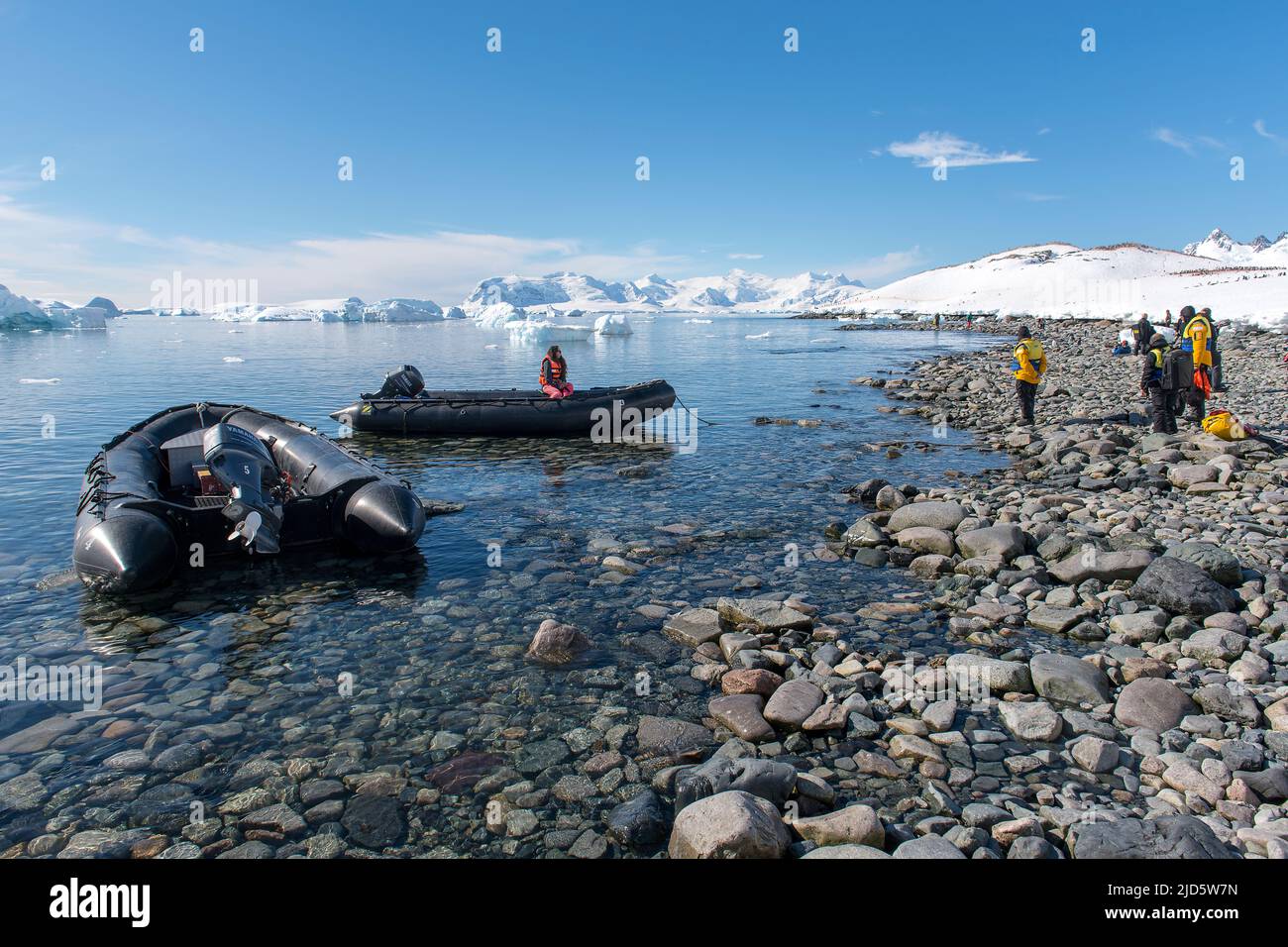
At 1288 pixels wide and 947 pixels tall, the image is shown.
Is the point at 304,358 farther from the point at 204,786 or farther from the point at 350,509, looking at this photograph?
the point at 204,786

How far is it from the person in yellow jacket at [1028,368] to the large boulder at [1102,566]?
9.25 meters

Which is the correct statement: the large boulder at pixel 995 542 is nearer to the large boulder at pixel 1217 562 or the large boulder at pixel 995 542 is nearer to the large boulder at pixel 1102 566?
the large boulder at pixel 1102 566

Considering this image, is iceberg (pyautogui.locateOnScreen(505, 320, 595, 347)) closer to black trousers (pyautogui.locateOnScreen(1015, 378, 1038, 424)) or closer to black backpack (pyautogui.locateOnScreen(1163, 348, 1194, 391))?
black trousers (pyautogui.locateOnScreen(1015, 378, 1038, 424))

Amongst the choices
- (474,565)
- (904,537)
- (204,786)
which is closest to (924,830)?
(204,786)

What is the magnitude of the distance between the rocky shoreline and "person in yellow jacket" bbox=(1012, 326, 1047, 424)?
21.3 ft

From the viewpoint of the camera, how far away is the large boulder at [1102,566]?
22.6ft

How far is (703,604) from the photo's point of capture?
754cm

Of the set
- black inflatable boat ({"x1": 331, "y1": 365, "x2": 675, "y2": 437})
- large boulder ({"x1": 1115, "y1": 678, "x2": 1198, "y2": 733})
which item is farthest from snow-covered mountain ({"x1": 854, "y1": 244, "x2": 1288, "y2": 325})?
large boulder ({"x1": 1115, "y1": 678, "x2": 1198, "y2": 733})

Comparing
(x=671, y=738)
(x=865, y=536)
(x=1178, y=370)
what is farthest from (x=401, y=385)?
(x=1178, y=370)

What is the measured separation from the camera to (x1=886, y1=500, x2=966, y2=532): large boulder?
29.8 ft

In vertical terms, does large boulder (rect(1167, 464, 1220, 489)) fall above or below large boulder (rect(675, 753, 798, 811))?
above

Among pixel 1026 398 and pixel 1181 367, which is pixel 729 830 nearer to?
pixel 1181 367

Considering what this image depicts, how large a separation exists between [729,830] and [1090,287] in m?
96.2

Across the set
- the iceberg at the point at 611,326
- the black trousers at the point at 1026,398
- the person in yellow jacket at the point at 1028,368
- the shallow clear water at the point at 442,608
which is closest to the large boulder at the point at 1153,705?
the shallow clear water at the point at 442,608
